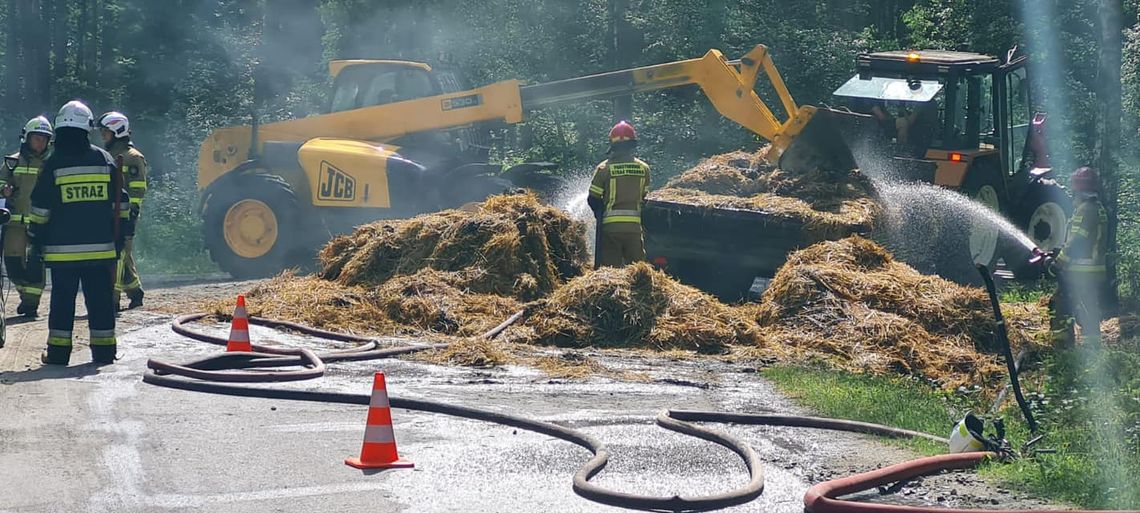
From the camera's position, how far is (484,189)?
1781 cm

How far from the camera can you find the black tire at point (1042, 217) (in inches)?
683

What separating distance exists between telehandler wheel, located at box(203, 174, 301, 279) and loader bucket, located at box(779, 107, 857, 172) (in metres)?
7.06

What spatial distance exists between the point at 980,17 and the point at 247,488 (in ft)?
73.1

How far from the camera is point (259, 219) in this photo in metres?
18.3

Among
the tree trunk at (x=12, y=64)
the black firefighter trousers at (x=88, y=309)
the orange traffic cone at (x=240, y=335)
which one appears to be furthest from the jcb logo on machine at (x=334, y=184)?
the tree trunk at (x=12, y=64)

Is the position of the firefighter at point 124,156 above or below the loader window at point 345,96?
below

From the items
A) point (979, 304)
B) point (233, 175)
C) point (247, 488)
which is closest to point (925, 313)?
point (979, 304)

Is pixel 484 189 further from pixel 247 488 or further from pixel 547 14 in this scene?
pixel 547 14

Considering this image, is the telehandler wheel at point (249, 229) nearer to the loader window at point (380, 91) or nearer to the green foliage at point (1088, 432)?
the loader window at point (380, 91)

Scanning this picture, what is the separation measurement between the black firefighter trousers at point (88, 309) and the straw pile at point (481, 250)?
147 inches

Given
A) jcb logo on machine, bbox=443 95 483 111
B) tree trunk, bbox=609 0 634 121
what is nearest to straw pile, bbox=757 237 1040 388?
jcb logo on machine, bbox=443 95 483 111

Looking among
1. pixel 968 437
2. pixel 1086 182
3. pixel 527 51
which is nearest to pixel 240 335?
pixel 968 437

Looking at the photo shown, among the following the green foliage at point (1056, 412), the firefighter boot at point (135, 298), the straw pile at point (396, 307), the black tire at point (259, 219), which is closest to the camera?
the green foliage at point (1056, 412)

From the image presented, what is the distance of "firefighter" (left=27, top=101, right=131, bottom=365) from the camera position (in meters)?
9.92
